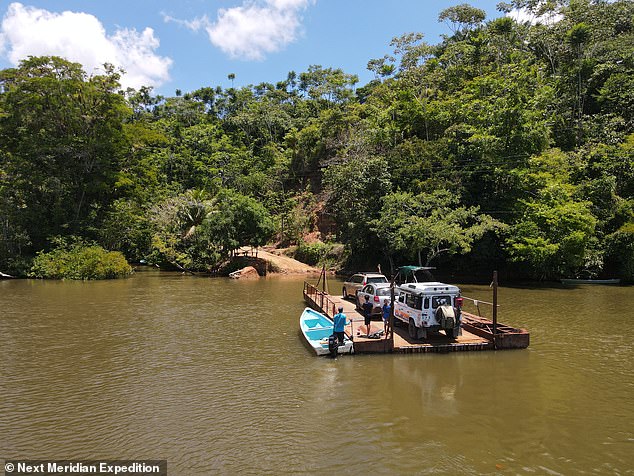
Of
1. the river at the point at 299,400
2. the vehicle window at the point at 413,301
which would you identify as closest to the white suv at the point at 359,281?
the river at the point at 299,400

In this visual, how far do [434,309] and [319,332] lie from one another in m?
4.21

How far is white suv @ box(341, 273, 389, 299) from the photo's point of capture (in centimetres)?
1889

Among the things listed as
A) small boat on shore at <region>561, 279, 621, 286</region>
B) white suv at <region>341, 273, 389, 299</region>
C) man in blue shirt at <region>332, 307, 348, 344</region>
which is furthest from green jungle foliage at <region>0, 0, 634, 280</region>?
man in blue shirt at <region>332, 307, 348, 344</region>

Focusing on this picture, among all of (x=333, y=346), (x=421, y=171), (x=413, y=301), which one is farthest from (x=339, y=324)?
(x=421, y=171)

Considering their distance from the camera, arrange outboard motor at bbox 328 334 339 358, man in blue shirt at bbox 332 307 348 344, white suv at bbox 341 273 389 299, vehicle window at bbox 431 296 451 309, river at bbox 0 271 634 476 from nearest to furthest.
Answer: river at bbox 0 271 634 476 → man in blue shirt at bbox 332 307 348 344 → outboard motor at bbox 328 334 339 358 → vehicle window at bbox 431 296 451 309 → white suv at bbox 341 273 389 299

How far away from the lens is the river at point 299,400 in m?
7.72

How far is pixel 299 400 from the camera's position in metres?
10.2

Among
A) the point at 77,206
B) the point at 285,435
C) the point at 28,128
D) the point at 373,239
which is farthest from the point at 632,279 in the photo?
the point at 28,128

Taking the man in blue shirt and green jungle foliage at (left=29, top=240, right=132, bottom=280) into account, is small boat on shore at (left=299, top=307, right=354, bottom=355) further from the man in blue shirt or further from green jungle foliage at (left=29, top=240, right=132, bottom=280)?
green jungle foliage at (left=29, top=240, right=132, bottom=280)

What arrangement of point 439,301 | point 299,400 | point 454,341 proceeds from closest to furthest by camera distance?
1. point 299,400
2. point 439,301
3. point 454,341

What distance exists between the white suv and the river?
3.71 meters

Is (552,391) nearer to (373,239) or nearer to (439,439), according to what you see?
(439,439)

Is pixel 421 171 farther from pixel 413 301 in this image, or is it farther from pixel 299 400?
pixel 299 400

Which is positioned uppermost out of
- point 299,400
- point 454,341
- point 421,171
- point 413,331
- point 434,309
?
point 421,171
